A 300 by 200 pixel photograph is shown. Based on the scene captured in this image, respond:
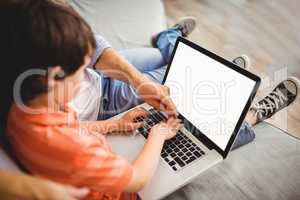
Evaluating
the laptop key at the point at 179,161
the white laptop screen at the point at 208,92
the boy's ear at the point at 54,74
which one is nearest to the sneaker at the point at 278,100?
the white laptop screen at the point at 208,92

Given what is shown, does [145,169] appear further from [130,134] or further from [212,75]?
[212,75]

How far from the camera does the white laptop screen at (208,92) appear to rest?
2.45 feet

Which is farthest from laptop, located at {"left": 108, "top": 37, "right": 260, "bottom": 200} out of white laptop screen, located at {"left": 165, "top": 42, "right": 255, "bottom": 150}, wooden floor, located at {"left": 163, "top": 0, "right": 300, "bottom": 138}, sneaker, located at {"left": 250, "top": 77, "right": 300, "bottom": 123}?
wooden floor, located at {"left": 163, "top": 0, "right": 300, "bottom": 138}

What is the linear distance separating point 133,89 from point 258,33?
1.56 meters

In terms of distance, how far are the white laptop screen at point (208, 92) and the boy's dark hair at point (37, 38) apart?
444 millimetres

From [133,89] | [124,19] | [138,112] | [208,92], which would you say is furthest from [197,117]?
[124,19]

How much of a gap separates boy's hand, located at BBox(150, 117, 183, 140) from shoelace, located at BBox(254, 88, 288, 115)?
18.7 inches

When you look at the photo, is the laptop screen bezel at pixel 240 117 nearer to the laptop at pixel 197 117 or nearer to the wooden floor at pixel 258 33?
the laptop at pixel 197 117

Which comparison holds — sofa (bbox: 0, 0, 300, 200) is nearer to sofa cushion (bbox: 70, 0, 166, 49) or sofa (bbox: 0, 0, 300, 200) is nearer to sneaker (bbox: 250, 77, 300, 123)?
sneaker (bbox: 250, 77, 300, 123)

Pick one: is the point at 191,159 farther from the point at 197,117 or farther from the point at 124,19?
the point at 124,19

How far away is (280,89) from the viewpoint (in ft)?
4.21

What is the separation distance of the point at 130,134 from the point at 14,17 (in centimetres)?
50

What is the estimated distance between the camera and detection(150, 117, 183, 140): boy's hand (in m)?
0.77

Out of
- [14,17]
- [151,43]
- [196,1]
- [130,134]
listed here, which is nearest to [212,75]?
[130,134]
